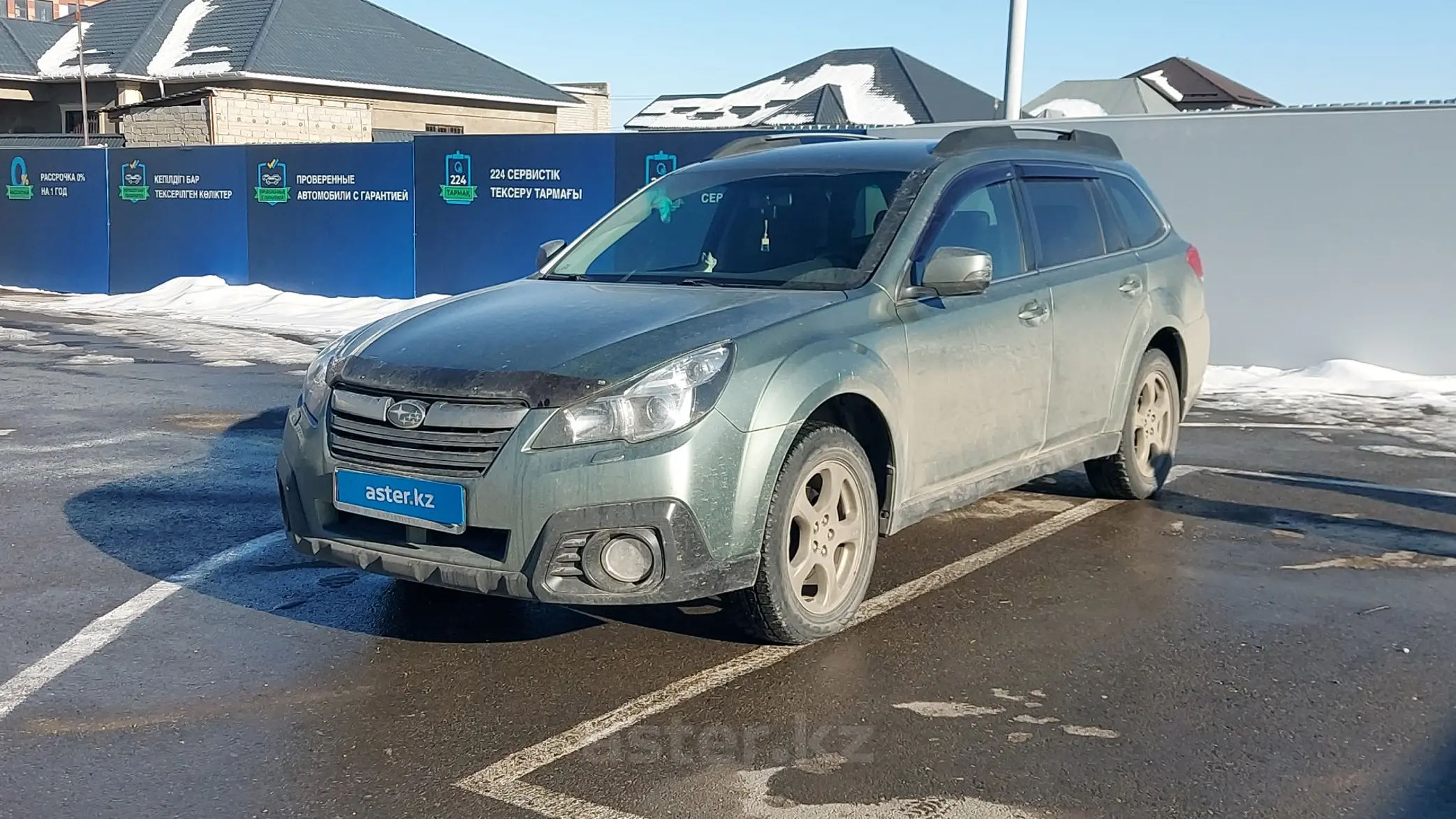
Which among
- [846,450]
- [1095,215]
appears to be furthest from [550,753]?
[1095,215]

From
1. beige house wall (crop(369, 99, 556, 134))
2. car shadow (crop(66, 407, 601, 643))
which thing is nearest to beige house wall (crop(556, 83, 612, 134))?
beige house wall (crop(369, 99, 556, 134))

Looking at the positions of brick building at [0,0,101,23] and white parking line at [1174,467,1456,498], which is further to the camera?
brick building at [0,0,101,23]

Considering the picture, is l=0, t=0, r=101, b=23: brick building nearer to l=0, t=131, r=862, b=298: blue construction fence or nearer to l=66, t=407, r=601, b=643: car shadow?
l=0, t=131, r=862, b=298: blue construction fence

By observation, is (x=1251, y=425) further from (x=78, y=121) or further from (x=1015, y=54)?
(x=78, y=121)

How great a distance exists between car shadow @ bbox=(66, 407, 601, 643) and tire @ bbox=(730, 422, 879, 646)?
809mm

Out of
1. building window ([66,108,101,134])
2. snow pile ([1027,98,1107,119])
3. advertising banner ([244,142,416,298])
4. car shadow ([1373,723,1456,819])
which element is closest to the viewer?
car shadow ([1373,723,1456,819])

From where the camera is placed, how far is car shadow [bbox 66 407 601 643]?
16.9ft

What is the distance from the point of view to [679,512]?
4.29 metres

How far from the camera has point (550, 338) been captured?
4645 mm

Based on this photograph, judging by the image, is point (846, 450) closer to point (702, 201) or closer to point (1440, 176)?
point (702, 201)

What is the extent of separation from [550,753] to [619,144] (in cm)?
1309

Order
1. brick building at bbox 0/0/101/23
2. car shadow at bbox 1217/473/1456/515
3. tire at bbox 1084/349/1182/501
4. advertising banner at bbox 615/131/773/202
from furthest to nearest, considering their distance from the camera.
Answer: brick building at bbox 0/0/101/23, advertising banner at bbox 615/131/773/202, car shadow at bbox 1217/473/1456/515, tire at bbox 1084/349/1182/501

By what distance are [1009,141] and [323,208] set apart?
14.9 metres

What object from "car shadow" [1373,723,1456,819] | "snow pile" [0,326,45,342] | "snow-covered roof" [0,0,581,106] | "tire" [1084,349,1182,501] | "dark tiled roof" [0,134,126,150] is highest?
"snow-covered roof" [0,0,581,106]
